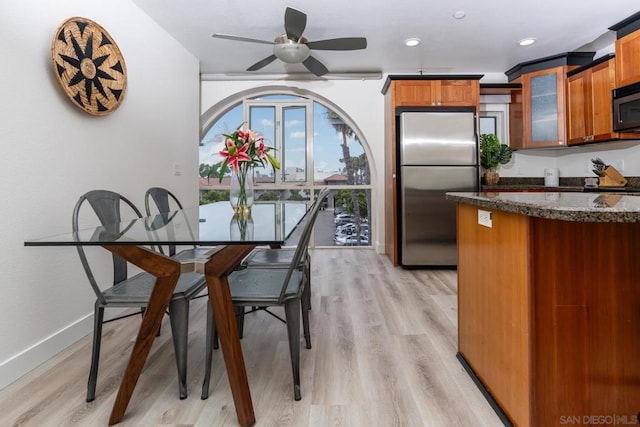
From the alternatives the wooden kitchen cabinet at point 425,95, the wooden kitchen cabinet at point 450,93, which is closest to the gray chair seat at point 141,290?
the wooden kitchen cabinet at point 425,95

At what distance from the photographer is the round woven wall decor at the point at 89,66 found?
2.00m

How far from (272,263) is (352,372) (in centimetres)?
81

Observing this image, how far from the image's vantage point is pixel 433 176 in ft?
12.4

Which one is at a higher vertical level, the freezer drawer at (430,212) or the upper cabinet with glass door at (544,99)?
the upper cabinet with glass door at (544,99)

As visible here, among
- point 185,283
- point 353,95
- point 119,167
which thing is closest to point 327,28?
point 353,95

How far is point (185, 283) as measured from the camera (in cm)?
166

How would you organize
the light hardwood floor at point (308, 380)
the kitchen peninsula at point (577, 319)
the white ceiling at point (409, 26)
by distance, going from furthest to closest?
the white ceiling at point (409, 26), the light hardwood floor at point (308, 380), the kitchen peninsula at point (577, 319)

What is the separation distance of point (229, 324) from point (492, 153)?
3.96 metres

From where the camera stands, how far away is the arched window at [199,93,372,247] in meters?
4.99

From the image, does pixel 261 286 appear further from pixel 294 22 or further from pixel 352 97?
pixel 352 97

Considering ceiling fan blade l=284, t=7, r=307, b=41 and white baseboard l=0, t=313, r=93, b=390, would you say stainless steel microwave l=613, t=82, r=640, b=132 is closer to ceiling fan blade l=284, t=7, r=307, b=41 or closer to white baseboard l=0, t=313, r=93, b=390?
ceiling fan blade l=284, t=7, r=307, b=41

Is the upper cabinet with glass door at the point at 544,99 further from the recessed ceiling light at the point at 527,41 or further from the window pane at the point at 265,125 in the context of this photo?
the window pane at the point at 265,125

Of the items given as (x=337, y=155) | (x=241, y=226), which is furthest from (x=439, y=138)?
(x=241, y=226)

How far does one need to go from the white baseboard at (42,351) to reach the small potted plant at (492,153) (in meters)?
4.31
